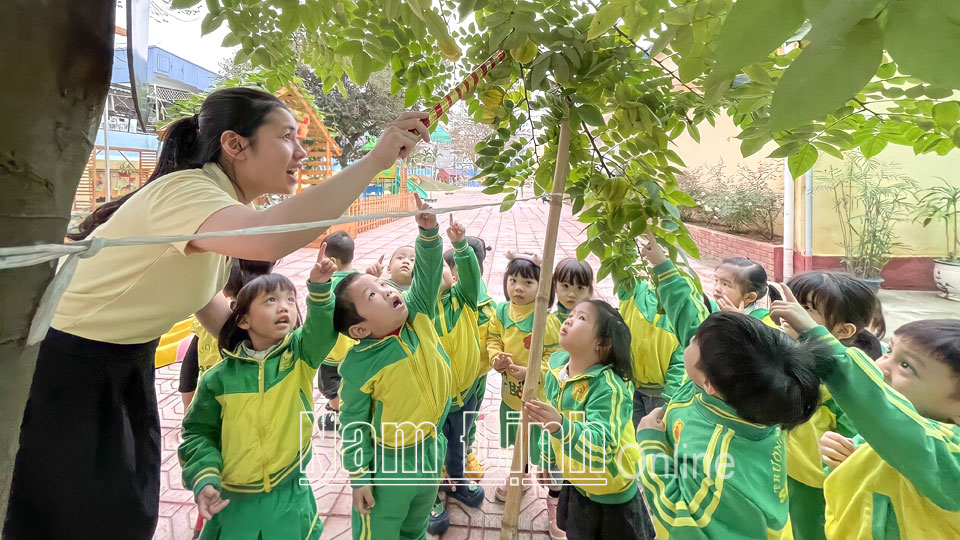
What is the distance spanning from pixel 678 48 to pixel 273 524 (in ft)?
6.10

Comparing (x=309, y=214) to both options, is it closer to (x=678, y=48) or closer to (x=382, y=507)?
(x=678, y=48)

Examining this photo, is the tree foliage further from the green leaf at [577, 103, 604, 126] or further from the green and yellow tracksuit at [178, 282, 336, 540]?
the green and yellow tracksuit at [178, 282, 336, 540]

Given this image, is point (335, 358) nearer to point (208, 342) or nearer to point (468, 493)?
point (208, 342)

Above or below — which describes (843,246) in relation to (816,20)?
above

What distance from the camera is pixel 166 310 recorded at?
3.33 ft

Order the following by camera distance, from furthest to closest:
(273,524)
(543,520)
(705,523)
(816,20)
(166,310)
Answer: (543,520) → (273,524) → (705,523) → (166,310) → (816,20)

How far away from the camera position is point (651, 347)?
7.55ft

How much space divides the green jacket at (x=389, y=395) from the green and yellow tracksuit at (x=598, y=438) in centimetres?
52

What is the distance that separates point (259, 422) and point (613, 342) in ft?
4.53

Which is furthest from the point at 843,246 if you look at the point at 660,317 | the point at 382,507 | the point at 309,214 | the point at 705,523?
the point at 309,214

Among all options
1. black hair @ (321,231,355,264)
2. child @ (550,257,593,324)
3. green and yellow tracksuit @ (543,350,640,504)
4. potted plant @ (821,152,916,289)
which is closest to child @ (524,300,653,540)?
green and yellow tracksuit @ (543,350,640,504)

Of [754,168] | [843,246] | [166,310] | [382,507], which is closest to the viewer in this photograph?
[166,310]

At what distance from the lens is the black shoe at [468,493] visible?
96.4 inches

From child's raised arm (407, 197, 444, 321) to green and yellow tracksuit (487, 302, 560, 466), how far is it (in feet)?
2.02
